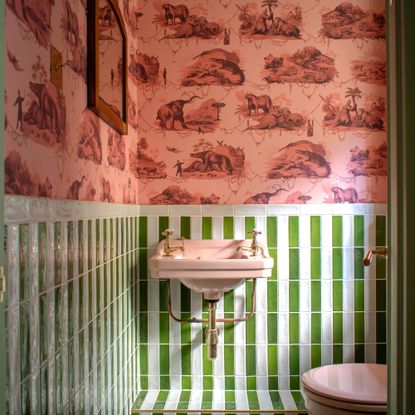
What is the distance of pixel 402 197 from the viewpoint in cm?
83

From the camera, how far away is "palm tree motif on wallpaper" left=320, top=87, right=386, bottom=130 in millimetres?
2725

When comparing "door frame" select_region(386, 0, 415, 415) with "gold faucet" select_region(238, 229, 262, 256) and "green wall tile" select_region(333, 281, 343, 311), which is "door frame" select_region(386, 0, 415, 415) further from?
"green wall tile" select_region(333, 281, 343, 311)

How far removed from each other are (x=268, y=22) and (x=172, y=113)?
71 centimetres

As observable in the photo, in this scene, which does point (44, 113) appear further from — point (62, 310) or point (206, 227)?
point (206, 227)

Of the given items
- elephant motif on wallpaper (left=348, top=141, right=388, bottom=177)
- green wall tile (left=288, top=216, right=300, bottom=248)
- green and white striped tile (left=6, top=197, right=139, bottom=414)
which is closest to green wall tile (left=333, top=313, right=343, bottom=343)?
green wall tile (left=288, top=216, right=300, bottom=248)

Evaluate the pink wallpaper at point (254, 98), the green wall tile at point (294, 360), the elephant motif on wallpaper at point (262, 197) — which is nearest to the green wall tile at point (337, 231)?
the pink wallpaper at point (254, 98)

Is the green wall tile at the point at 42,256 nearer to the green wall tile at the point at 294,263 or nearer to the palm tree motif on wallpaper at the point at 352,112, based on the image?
the green wall tile at the point at 294,263

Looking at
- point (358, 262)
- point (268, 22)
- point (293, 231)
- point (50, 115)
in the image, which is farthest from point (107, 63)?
point (358, 262)

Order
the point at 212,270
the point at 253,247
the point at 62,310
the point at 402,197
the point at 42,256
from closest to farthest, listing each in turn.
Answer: the point at 402,197
the point at 42,256
the point at 62,310
the point at 212,270
the point at 253,247

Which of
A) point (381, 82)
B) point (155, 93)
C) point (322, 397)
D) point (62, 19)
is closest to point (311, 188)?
point (381, 82)

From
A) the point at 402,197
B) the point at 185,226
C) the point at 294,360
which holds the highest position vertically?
the point at 402,197

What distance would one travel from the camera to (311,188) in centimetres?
272

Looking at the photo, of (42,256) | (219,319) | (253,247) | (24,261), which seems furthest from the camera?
(219,319)

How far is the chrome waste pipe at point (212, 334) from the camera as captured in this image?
8.24 ft
